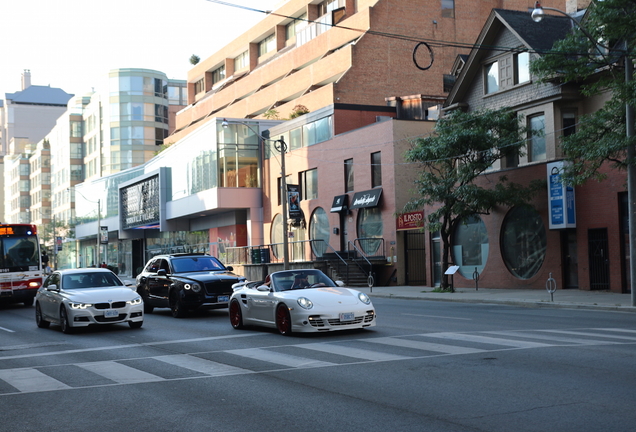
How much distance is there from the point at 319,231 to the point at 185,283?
2729 cm

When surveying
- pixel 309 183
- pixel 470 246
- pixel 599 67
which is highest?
pixel 599 67

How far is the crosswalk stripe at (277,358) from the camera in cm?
1115

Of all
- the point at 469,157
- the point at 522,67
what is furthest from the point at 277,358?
the point at 522,67

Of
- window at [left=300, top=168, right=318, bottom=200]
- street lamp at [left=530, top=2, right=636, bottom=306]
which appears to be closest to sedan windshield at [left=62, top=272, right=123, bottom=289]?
street lamp at [left=530, top=2, right=636, bottom=306]

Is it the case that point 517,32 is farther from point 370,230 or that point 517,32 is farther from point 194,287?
point 194,287

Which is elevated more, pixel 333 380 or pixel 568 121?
pixel 568 121

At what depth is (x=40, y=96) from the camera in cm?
15675

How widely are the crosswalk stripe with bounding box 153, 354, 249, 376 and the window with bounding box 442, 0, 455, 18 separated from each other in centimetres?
5022

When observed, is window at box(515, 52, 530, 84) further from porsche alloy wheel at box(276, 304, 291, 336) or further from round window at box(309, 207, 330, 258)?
porsche alloy wheel at box(276, 304, 291, 336)

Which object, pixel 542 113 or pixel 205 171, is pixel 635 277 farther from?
pixel 205 171

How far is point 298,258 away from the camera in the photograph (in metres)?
48.7

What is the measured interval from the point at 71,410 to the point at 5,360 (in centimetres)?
Answer: 539

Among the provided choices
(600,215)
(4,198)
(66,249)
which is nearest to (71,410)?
(600,215)

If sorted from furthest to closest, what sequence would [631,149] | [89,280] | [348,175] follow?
[348,175] < [631,149] < [89,280]
